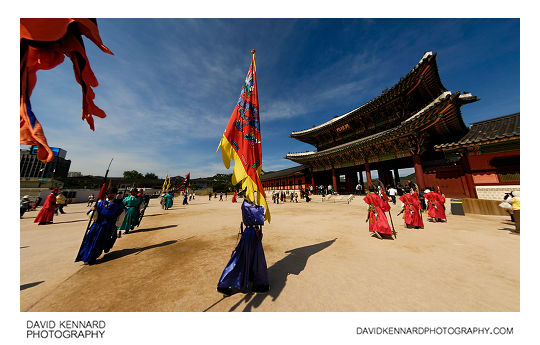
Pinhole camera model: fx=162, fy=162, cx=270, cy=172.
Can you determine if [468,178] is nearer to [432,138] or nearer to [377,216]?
[432,138]

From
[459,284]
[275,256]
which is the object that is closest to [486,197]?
[459,284]

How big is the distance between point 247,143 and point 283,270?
1989 mm

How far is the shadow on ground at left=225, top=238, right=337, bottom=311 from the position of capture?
182 cm

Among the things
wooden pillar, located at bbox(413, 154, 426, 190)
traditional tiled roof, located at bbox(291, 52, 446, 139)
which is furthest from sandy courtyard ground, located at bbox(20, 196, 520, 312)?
traditional tiled roof, located at bbox(291, 52, 446, 139)

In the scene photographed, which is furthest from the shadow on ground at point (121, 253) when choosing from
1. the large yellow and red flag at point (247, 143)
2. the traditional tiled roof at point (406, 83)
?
the traditional tiled roof at point (406, 83)

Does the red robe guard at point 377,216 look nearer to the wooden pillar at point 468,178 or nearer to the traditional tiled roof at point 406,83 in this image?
A: the wooden pillar at point 468,178

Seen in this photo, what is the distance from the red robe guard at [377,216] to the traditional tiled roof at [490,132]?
7.30m

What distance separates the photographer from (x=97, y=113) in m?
1.50

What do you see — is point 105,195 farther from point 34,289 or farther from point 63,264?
point 34,289

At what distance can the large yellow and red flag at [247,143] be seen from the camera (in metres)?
2.12

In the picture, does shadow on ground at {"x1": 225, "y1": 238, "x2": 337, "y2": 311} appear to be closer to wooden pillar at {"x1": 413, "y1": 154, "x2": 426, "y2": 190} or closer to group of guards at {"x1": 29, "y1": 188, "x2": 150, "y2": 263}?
group of guards at {"x1": 29, "y1": 188, "x2": 150, "y2": 263}
